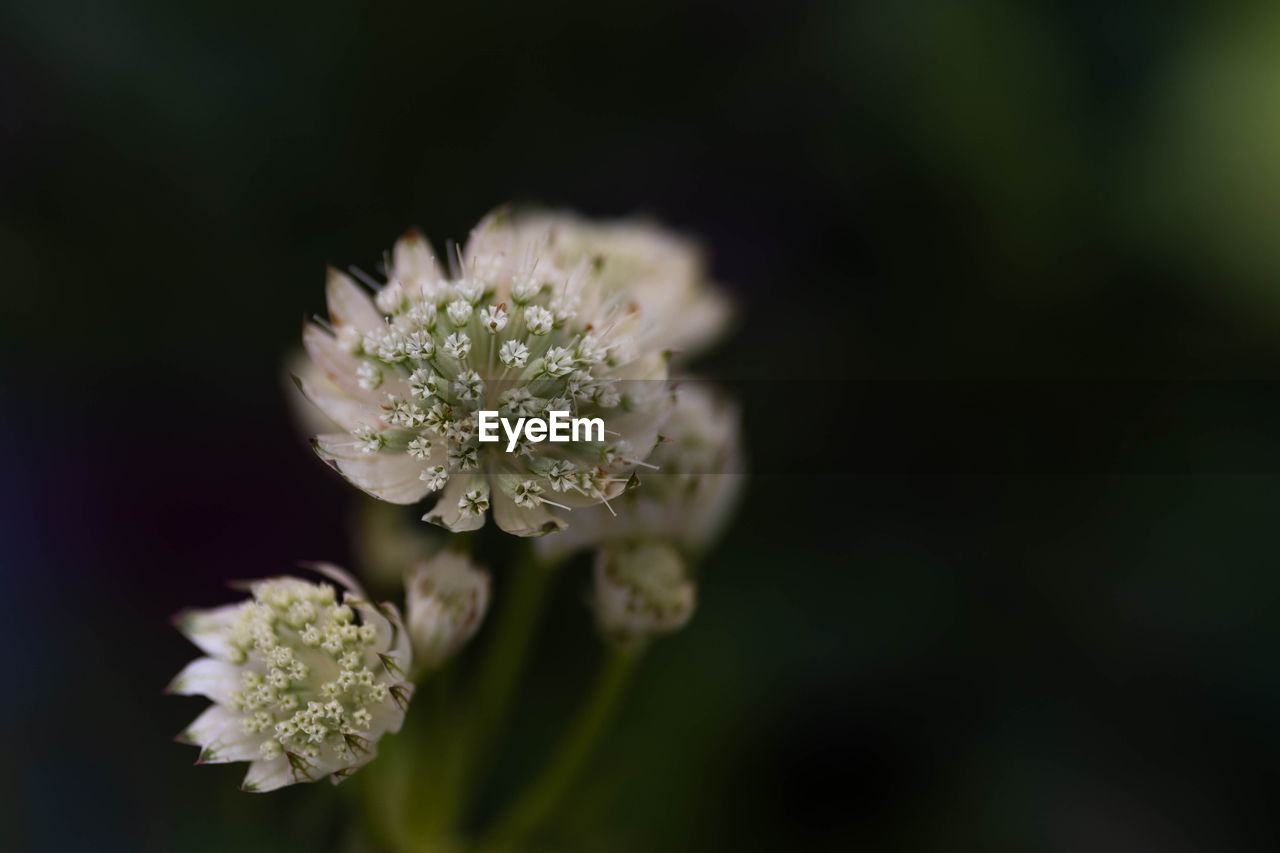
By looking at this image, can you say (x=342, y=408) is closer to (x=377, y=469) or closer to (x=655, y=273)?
(x=377, y=469)

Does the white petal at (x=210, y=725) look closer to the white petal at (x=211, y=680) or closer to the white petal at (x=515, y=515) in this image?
the white petal at (x=211, y=680)

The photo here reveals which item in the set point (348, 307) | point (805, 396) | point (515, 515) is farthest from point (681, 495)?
point (805, 396)

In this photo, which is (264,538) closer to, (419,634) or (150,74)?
(150,74)

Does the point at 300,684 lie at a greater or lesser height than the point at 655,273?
lesser

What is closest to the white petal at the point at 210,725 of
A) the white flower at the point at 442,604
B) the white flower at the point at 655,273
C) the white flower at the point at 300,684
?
the white flower at the point at 300,684

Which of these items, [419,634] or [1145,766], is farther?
[1145,766]

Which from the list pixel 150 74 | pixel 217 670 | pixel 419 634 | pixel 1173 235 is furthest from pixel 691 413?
pixel 150 74
